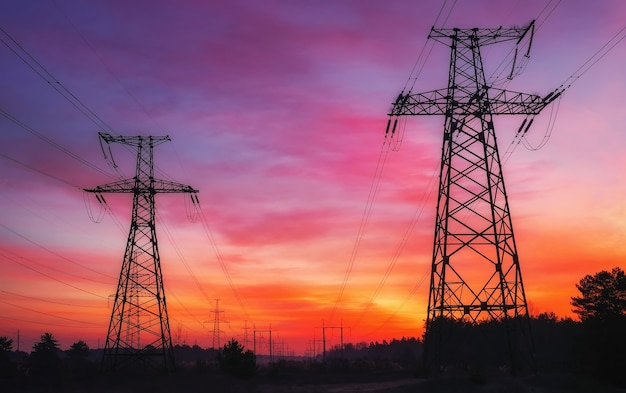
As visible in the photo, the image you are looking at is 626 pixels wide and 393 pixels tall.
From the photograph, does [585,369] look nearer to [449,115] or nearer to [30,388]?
[449,115]

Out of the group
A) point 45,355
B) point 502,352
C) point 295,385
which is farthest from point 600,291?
point 45,355

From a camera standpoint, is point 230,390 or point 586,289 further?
point 586,289

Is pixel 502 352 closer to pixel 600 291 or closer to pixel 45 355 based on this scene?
pixel 600 291

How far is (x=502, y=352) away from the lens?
10381 centimetres

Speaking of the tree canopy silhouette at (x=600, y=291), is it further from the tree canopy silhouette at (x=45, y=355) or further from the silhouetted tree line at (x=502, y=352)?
the tree canopy silhouette at (x=45, y=355)

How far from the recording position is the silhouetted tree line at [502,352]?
5519 cm

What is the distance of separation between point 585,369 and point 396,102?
1205 inches

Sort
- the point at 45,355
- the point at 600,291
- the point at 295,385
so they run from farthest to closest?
the point at 45,355 → the point at 600,291 → the point at 295,385

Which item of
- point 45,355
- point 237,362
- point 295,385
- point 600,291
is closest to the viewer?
point 295,385

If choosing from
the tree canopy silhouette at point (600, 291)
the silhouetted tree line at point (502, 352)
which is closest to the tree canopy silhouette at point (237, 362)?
the silhouetted tree line at point (502, 352)

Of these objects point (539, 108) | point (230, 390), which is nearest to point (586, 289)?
point (539, 108)

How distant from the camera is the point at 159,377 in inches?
2317

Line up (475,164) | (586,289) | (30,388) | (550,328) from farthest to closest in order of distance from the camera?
1. (550,328)
2. (586,289)
3. (475,164)
4. (30,388)

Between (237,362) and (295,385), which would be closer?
(295,385)
